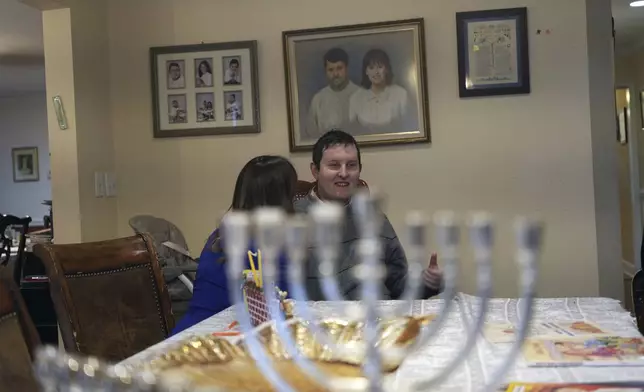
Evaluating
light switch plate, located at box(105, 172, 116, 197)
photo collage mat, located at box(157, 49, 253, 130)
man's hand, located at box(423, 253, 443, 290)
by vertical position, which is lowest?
man's hand, located at box(423, 253, 443, 290)

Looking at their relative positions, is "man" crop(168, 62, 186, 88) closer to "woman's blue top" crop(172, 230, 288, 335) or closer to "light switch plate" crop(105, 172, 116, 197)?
"light switch plate" crop(105, 172, 116, 197)

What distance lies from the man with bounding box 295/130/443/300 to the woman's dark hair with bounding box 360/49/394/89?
2.15 ft

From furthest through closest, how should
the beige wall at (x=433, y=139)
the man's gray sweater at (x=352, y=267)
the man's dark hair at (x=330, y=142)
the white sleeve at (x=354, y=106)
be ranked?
the white sleeve at (x=354, y=106)
the beige wall at (x=433, y=139)
the man's dark hair at (x=330, y=142)
the man's gray sweater at (x=352, y=267)

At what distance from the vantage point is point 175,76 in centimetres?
287

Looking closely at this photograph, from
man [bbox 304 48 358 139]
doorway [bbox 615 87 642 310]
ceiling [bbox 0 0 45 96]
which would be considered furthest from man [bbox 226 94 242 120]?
doorway [bbox 615 87 642 310]

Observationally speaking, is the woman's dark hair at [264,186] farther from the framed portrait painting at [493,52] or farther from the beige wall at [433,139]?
the framed portrait painting at [493,52]

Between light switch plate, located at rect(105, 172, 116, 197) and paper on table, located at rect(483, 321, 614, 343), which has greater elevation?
light switch plate, located at rect(105, 172, 116, 197)

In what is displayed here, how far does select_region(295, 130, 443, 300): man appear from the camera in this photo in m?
1.76

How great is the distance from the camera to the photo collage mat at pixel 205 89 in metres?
2.82

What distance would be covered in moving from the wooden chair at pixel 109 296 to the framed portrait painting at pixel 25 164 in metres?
6.91

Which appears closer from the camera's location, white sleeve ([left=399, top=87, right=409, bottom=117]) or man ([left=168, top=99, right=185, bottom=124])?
white sleeve ([left=399, top=87, right=409, bottom=117])

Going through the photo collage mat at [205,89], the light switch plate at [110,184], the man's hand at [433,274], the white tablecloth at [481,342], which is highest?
the photo collage mat at [205,89]

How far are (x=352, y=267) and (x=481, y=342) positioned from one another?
68cm

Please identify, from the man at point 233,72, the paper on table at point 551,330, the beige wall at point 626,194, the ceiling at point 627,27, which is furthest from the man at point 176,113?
the beige wall at point 626,194
